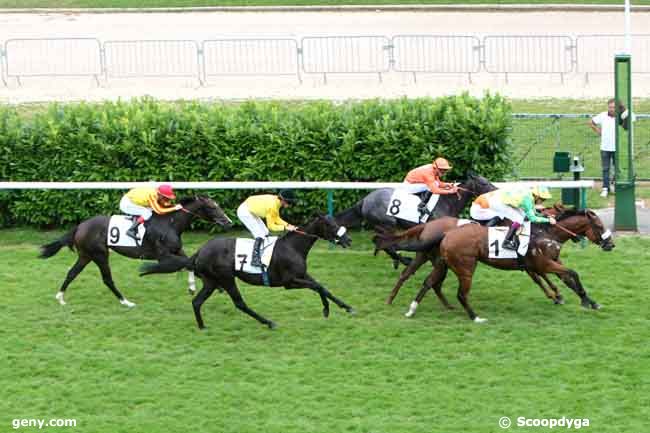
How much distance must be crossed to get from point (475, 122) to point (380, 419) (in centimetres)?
580

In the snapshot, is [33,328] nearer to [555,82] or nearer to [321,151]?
[321,151]

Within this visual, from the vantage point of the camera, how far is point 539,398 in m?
11.5

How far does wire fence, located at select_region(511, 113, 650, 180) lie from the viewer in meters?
18.9

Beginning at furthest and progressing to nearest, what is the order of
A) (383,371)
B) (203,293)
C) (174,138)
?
(174,138)
(203,293)
(383,371)

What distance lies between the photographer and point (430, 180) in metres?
14.8

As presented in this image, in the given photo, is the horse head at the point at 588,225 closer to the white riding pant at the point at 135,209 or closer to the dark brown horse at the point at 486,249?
the dark brown horse at the point at 486,249


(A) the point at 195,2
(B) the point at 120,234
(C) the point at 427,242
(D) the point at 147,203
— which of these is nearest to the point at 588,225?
(C) the point at 427,242

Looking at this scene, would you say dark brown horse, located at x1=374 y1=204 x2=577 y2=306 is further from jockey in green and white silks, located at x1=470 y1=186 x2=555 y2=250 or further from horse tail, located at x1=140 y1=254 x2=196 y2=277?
horse tail, located at x1=140 y1=254 x2=196 y2=277

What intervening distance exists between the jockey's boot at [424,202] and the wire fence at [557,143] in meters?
3.96

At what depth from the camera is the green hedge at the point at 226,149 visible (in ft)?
53.8

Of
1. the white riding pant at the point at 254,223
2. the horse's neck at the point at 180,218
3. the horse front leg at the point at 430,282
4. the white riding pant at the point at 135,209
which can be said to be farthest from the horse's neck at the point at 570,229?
the white riding pant at the point at 135,209

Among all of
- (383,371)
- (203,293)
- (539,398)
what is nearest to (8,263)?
(203,293)

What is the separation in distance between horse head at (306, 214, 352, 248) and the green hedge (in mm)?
3375

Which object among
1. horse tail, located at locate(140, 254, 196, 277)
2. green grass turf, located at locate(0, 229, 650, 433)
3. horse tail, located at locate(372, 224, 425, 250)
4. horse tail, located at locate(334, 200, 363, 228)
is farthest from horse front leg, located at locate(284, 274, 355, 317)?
horse tail, located at locate(334, 200, 363, 228)
